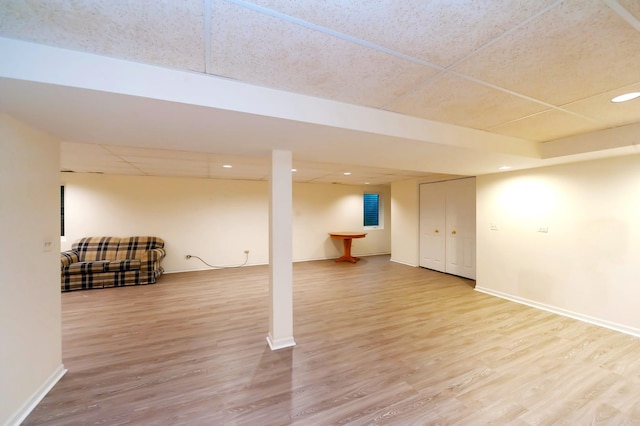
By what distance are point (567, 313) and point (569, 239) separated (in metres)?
1.02

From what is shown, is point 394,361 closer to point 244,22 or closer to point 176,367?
point 176,367

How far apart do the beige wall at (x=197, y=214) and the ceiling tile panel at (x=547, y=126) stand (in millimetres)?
5057

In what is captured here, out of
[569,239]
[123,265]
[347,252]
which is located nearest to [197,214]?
[123,265]

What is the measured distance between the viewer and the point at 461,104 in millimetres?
1996

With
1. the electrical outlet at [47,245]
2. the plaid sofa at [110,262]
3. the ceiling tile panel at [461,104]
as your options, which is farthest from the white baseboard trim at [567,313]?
the plaid sofa at [110,262]

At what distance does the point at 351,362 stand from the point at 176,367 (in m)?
1.63

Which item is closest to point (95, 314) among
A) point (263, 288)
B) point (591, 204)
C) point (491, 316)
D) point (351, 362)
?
point (263, 288)

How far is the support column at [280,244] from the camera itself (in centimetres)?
257

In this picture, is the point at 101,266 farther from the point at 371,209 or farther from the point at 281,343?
the point at 371,209

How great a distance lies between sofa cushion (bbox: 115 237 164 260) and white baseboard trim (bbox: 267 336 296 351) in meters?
3.90

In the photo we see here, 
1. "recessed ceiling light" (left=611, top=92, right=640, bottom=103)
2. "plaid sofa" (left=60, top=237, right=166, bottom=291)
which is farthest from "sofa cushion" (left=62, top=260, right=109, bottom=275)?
"recessed ceiling light" (left=611, top=92, right=640, bottom=103)

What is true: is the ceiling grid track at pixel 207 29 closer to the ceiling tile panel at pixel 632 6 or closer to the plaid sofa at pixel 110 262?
the ceiling tile panel at pixel 632 6

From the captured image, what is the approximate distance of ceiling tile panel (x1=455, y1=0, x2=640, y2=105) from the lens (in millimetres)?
1137

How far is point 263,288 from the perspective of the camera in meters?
4.69
